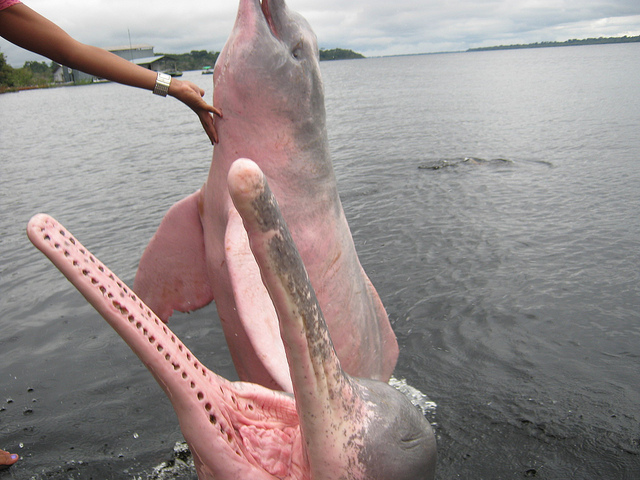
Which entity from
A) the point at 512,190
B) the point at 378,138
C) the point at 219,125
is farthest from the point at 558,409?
the point at 378,138

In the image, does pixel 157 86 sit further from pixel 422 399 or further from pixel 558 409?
pixel 558 409

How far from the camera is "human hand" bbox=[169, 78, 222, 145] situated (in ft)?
10.2

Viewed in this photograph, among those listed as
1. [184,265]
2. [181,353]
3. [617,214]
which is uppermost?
[181,353]

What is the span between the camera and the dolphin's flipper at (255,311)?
2.61 m

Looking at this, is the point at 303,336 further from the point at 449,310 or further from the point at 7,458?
the point at 449,310

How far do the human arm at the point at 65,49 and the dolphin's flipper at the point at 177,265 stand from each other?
990mm

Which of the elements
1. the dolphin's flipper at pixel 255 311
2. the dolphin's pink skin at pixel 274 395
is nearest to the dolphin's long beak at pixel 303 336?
the dolphin's pink skin at pixel 274 395

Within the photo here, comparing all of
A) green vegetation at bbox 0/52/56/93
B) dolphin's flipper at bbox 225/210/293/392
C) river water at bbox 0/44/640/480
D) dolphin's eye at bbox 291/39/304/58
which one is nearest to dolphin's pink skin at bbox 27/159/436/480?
dolphin's flipper at bbox 225/210/293/392

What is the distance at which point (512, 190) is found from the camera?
10.2 meters

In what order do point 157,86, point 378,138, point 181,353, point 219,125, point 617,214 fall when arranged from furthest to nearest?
point 378,138
point 617,214
point 219,125
point 157,86
point 181,353

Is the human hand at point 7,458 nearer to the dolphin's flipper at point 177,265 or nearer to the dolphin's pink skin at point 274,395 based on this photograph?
the dolphin's flipper at point 177,265

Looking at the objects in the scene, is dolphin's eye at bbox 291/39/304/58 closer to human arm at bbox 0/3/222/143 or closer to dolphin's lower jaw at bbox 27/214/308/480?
human arm at bbox 0/3/222/143

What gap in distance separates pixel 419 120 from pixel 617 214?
13864 millimetres

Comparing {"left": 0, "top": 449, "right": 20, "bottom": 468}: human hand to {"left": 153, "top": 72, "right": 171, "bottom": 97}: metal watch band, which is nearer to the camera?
{"left": 153, "top": 72, "right": 171, "bottom": 97}: metal watch band
